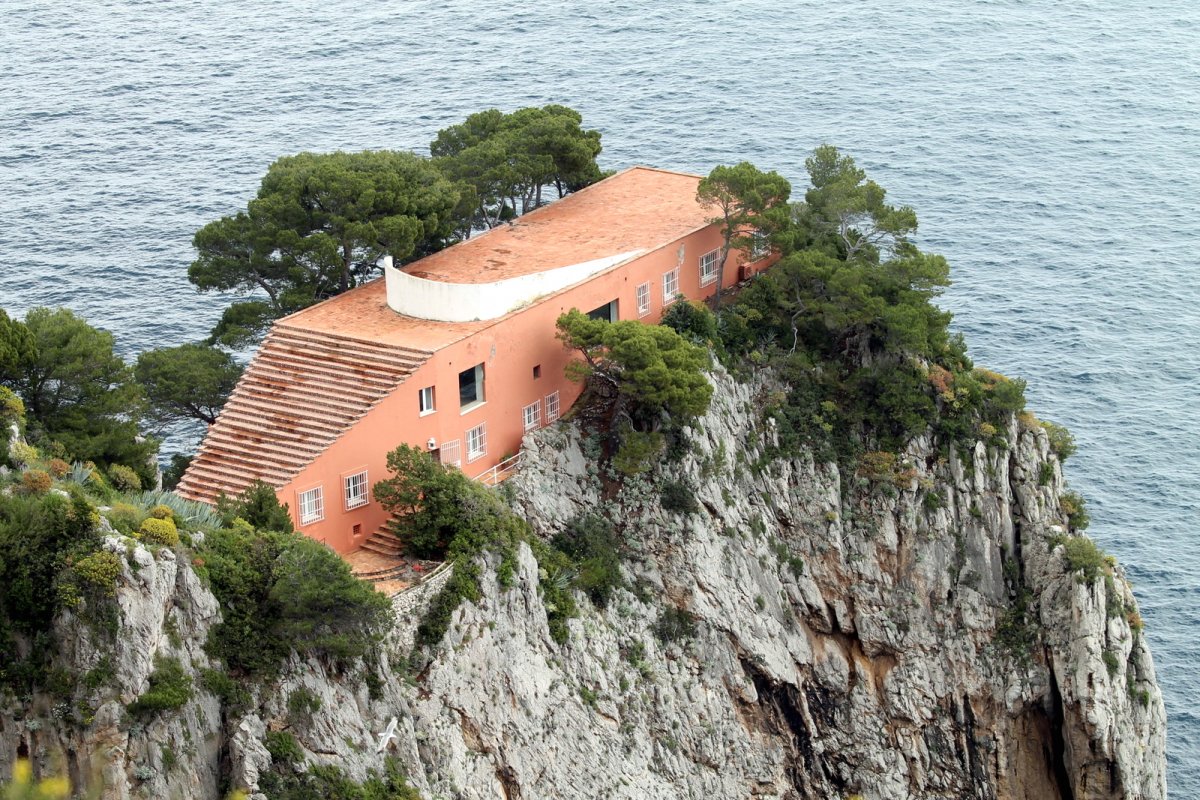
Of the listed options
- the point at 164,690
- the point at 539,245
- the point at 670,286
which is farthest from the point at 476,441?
the point at 164,690

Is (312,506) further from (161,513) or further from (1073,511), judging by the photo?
(1073,511)

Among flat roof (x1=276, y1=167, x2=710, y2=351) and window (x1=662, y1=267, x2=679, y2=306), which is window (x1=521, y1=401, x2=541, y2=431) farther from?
window (x1=662, y1=267, x2=679, y2=306)

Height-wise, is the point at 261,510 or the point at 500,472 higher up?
the point at 261,510

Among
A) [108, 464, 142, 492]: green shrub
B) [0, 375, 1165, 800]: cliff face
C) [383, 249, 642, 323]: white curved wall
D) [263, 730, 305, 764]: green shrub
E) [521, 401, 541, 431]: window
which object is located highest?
[383, 249, 642, 323]: white curved wall

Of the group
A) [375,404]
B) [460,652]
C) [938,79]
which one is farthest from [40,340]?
[938,79]

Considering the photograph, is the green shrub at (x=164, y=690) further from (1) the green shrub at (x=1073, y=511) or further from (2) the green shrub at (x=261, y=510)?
(1) the green shrub at (x=1073, y=511)

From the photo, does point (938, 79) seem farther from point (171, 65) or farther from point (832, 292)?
point (832, 292)

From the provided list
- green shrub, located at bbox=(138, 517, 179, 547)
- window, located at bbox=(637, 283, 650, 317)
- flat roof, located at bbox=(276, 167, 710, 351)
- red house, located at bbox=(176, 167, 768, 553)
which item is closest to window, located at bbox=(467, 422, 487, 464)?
red house, located at bbox=(176, 167, 768, 553)
